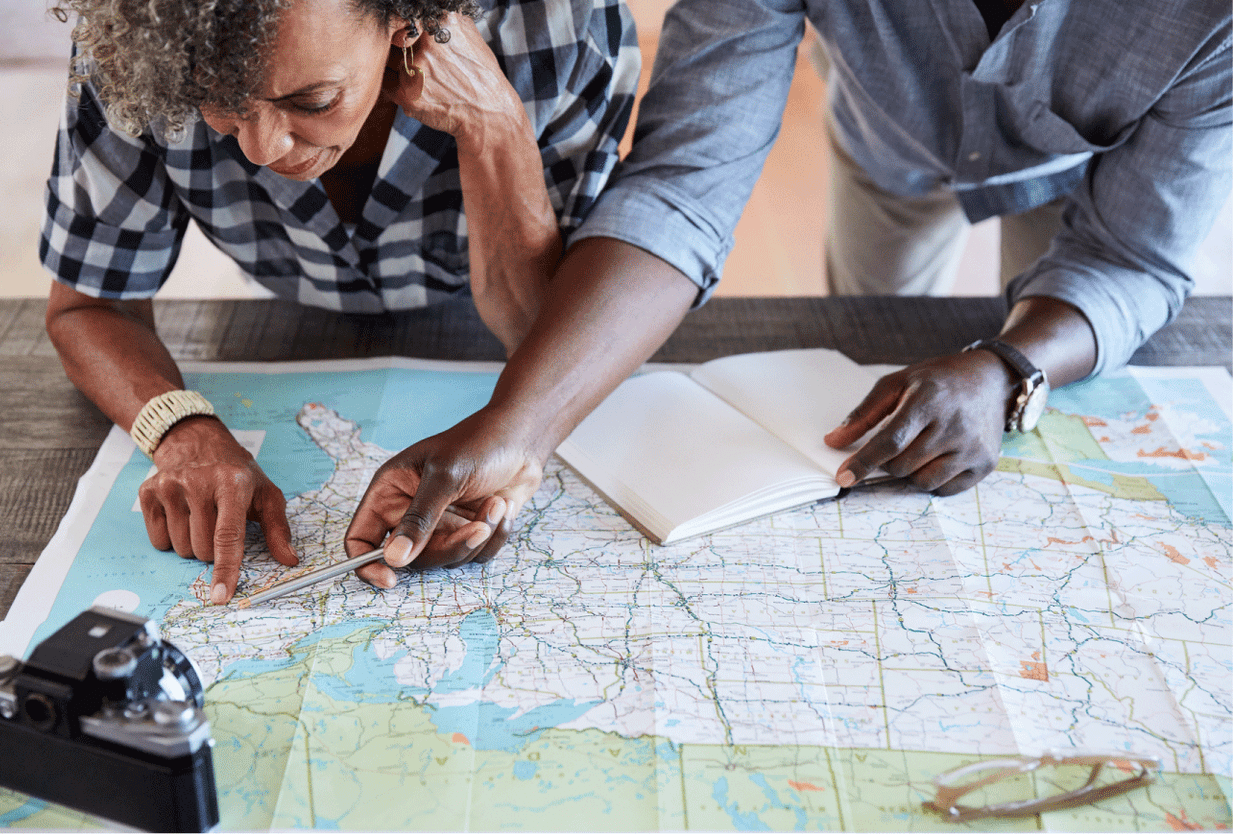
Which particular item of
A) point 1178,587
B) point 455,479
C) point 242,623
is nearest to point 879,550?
point 1178,587

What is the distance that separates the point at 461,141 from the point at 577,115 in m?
0.17

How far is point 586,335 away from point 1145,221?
0.74 meters

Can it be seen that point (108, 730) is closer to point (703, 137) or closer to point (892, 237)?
point (703, 137)

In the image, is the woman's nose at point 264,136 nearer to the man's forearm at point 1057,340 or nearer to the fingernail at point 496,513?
the fingernail at point 496,513

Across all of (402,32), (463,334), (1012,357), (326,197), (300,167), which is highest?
(402,32)

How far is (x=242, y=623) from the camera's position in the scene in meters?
0.94

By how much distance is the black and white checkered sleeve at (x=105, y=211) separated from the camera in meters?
1.18

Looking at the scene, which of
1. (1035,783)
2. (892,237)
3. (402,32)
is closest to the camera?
(1035,783)

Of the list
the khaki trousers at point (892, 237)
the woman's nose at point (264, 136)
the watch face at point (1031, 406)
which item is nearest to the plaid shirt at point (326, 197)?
the woman's nose at point (264, 136)

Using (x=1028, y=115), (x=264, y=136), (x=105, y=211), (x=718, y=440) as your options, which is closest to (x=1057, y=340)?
(x=1028, y=115)

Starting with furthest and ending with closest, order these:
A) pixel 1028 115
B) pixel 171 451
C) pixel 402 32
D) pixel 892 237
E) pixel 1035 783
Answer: pixel 892 237
pixel 1028 115
pixel 171 451
pixel 402 32
pixel 1035 783

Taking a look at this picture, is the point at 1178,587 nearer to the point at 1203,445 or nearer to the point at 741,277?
the point at 1203,445

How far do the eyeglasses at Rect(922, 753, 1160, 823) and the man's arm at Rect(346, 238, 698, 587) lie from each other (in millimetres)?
477

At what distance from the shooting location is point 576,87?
1291mm
